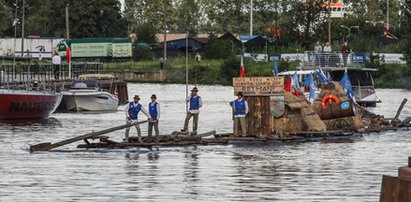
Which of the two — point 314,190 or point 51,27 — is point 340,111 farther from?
point 51,27

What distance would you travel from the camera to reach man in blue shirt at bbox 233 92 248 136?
158ft

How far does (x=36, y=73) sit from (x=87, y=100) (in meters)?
16.7

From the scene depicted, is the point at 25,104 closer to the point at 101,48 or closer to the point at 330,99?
the point at 330,99

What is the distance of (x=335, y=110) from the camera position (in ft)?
191

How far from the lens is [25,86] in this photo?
74.9 m

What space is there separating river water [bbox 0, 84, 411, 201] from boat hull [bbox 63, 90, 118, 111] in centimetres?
2191

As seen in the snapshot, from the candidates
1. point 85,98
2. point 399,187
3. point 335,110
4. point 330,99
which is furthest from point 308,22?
point 399,187

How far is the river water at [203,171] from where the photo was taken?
108 feet

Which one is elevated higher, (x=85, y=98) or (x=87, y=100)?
(x=85, y=98)

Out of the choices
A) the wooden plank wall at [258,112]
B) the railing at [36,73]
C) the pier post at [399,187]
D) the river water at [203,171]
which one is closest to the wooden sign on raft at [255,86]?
the wooden plank wall at [258,112]

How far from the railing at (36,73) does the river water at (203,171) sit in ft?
62.5

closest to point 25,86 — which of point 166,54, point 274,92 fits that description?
point 274,92

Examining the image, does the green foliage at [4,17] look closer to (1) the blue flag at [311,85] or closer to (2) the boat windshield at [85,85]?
(2) the boat windshield at [85,85]

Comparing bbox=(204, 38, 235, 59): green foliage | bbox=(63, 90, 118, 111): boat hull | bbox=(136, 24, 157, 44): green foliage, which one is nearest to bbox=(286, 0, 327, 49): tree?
bbox=(204, 38, 235, 59): green foliage
